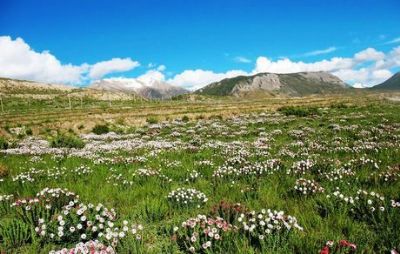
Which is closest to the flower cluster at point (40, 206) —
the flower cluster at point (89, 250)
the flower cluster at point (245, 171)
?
the flower cluster at point (89, 250)

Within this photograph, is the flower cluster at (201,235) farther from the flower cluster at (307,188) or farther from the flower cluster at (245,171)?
the flower cluster at (245,171)

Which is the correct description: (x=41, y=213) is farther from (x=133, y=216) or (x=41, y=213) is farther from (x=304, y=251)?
(x=304, y=251)

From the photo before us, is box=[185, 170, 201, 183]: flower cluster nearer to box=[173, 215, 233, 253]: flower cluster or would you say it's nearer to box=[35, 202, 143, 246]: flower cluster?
box=[35, 202, 143, 246]: flower cluster

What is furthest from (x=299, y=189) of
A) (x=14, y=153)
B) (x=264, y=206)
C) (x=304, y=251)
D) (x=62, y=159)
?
(x=14, y=153)

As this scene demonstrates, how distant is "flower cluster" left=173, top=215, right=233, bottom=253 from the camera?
5.61m

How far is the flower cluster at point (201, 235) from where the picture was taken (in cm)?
561

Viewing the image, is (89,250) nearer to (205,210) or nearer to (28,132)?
(205,210)

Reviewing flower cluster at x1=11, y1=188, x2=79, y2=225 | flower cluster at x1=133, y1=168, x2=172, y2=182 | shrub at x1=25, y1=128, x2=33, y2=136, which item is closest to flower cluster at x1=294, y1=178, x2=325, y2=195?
flower cluster at x1=133, y1=168, x2=172, y2=182

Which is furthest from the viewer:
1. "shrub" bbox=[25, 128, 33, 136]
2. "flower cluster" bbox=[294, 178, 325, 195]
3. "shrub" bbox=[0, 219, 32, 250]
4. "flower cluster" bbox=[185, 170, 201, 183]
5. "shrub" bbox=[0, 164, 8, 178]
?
"shrub" bbox=[25, 128, 33, 136]

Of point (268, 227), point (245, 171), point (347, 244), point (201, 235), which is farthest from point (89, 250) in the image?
point (245, 171)

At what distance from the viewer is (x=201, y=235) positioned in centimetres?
604

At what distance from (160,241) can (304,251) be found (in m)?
2.64

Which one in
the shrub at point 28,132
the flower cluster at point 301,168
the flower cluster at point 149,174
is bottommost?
the shrub at point 28,132

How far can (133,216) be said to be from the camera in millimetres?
7766
